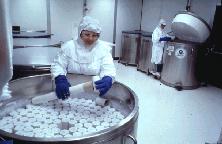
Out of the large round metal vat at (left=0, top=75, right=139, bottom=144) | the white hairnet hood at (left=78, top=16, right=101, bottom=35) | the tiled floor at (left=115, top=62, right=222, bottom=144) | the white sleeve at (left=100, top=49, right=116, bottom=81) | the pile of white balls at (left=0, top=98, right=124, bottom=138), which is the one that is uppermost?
the white hairnet hood at (left=78, top=16, right=101, bottom=35)

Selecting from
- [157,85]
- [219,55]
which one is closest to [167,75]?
[157,85]

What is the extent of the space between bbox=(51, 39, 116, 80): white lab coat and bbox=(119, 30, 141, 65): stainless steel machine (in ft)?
12.6

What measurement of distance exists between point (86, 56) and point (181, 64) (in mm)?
2702

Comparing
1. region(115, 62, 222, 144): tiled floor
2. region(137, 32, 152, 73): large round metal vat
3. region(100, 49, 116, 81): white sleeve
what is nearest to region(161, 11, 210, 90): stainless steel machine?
region(115, 62, 222, 144): tiled floor

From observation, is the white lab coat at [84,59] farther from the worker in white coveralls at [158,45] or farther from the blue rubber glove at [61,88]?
the worker in white coveralls at [158,45]

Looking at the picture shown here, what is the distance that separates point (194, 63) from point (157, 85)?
0.77 meters

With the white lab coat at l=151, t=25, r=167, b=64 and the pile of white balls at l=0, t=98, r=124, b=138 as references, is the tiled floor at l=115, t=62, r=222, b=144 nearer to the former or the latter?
the white lab coat at l=151, t=25, r=167, b=64

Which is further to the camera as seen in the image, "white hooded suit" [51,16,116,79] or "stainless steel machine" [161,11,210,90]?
"stainless steel machine" [161,11,210,90]

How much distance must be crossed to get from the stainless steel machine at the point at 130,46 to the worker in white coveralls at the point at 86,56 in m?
3.79

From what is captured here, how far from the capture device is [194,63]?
3.88m

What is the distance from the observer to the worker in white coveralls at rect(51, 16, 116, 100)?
5.00 feet

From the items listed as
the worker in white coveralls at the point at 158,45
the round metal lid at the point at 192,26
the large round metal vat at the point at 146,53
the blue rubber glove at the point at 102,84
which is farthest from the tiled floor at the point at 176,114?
the blue rubber glove at the point at 102,84

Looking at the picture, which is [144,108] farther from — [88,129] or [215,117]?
[88,129]

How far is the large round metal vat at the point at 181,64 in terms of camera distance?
12.5 ft
